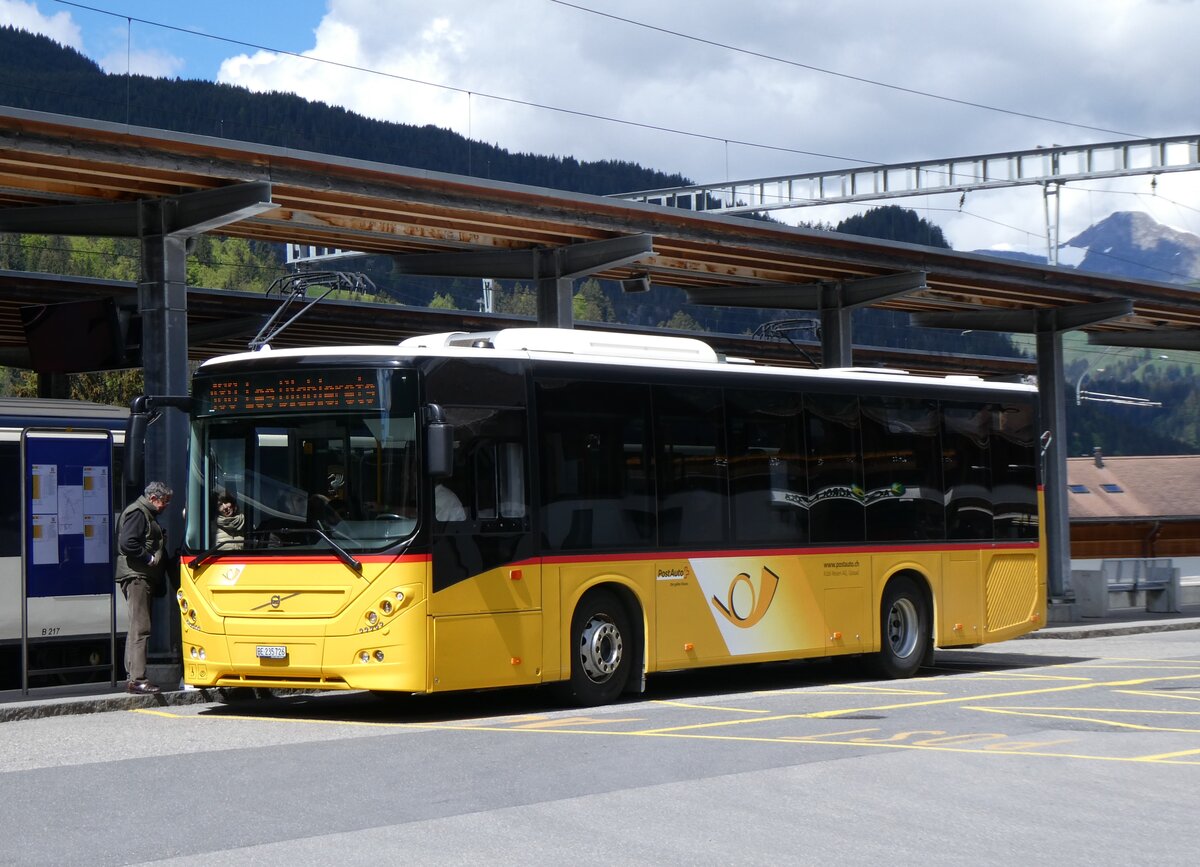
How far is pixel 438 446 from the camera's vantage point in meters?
13.2

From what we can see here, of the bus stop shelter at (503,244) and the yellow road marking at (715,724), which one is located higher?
the bus stop shelter at (503,244)

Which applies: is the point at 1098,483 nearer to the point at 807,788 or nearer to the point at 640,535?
the point at 640,535

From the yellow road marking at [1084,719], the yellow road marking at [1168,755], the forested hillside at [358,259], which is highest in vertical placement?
the forested hillside at [358,259]

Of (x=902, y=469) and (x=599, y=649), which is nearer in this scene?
(x=599, y=649)

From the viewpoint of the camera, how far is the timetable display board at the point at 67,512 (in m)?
16.5

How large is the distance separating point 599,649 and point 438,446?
2783 mm

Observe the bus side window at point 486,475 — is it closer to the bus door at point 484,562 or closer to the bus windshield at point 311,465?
the bus door at point 484,562

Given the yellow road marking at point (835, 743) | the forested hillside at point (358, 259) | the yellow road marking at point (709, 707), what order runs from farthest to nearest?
the forested hillside at point (358, 259) < the yellow road marking at point (709, 707) < the yellow road marking at point (835, 743)

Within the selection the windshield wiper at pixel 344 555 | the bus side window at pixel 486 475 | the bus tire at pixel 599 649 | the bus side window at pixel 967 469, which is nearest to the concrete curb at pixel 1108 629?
the bus side window at pixel 967 469

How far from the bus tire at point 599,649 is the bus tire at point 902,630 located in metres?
3.92

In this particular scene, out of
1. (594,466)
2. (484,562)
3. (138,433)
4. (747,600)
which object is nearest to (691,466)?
(594,466)

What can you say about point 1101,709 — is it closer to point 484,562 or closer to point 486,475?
point 484,562

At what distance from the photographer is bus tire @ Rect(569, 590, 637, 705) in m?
14.7

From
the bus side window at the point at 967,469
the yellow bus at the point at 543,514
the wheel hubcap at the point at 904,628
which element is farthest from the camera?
the bus side window at the point at 967,469
